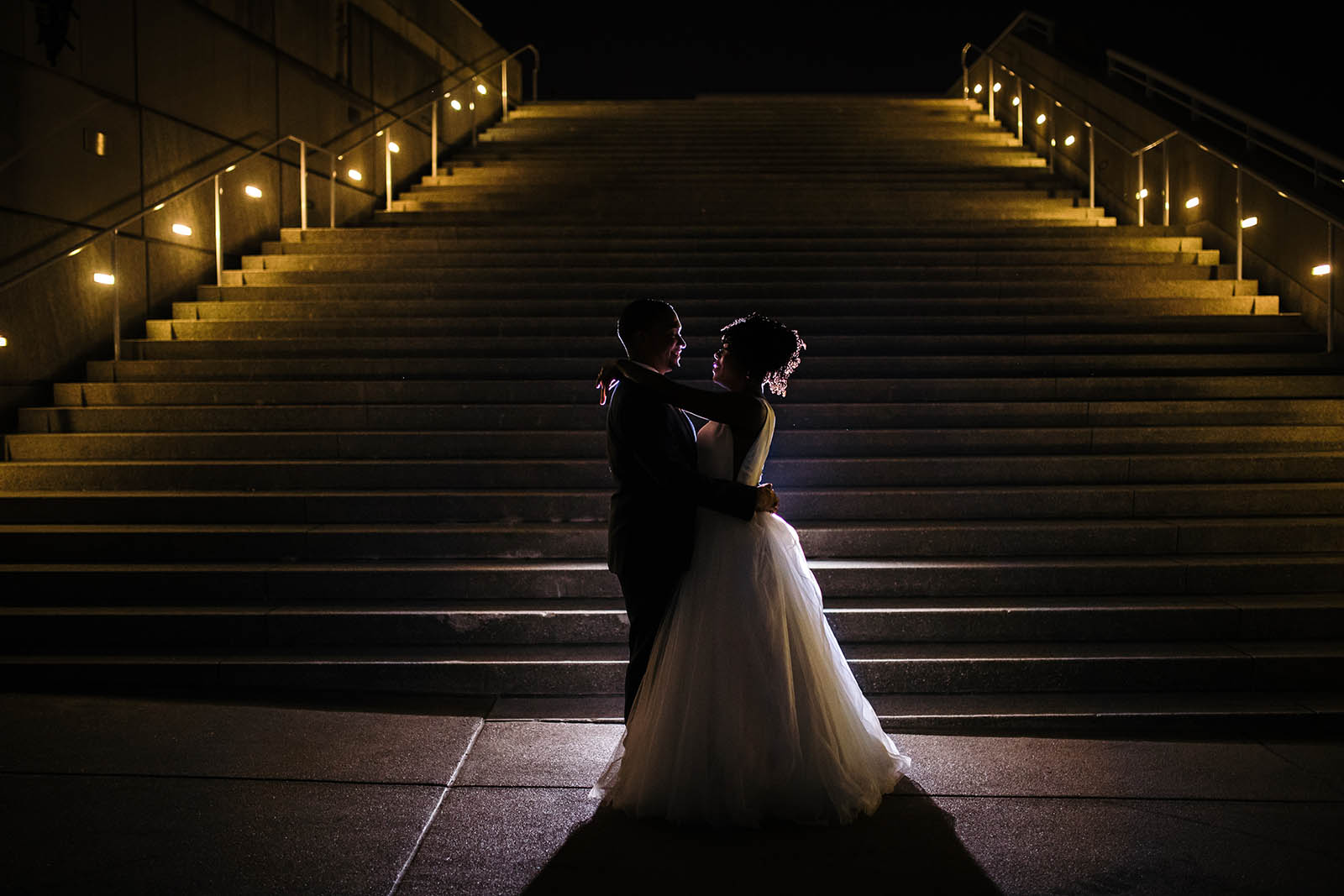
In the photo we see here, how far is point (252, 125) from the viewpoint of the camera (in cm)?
892

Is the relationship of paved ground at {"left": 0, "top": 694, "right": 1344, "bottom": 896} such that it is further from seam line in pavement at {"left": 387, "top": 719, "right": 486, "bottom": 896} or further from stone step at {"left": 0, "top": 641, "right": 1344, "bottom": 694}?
A: stone step at {"left": 0, "top": 641, "right": 1344, "bottom": 694}

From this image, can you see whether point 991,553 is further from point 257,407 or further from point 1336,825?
point 257,407

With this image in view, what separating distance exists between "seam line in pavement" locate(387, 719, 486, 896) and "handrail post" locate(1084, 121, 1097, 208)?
8848mm

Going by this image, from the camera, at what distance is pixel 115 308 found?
6.93 m

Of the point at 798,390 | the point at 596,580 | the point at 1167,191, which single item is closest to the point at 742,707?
the point at 596,580

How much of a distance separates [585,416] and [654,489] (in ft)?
10.8

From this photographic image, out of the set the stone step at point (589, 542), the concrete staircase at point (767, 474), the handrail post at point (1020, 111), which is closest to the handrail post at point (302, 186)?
the concrete staircase at point (767, 474)

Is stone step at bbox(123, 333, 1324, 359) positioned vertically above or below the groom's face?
above

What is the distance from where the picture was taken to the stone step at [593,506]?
5.31 metres

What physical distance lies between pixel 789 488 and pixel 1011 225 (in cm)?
519

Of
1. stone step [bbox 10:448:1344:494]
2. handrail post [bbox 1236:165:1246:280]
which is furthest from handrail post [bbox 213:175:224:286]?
handrail post [bbox 1236:165:1246:280]

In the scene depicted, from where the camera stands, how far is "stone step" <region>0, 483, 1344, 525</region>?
17.4ft

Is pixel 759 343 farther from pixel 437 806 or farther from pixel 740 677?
pixel 437 806

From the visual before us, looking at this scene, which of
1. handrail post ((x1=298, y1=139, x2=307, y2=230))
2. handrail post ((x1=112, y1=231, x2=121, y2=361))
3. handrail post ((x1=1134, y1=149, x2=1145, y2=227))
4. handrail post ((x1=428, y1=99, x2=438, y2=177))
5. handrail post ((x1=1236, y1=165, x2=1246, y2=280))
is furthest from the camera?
handrail post ((x1=428, y1=99, x2=438, y2=177))
